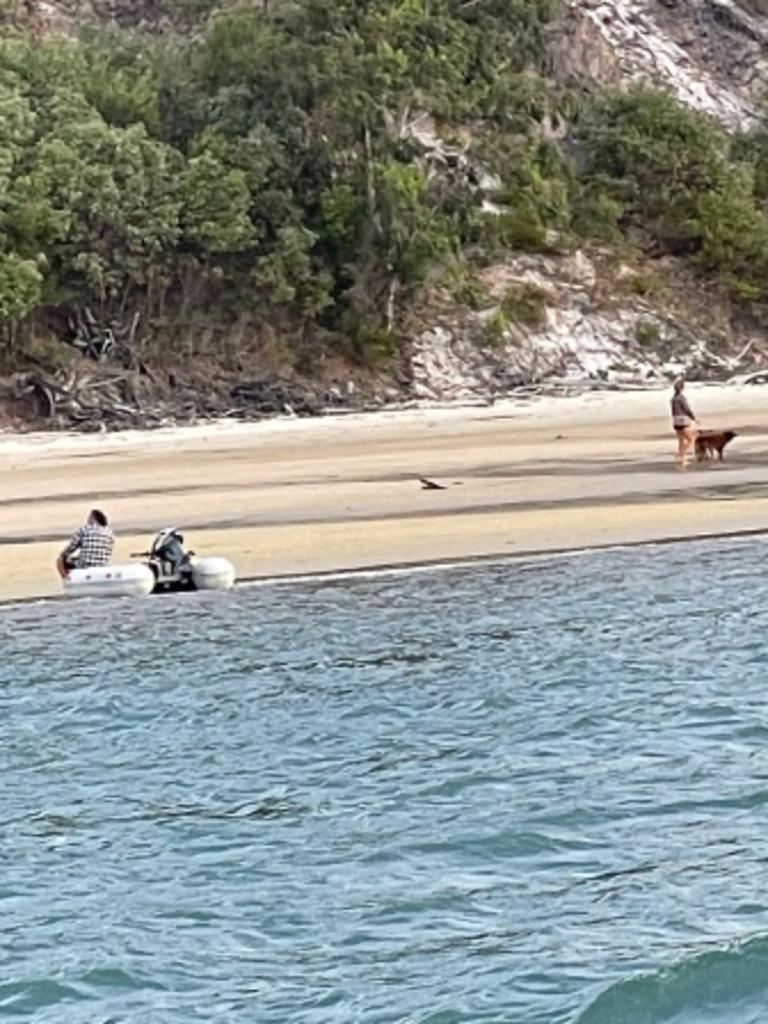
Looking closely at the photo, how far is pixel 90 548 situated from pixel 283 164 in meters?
33.8

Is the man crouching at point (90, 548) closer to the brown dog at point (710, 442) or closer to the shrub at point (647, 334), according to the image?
the brown dog at point (710, 442)

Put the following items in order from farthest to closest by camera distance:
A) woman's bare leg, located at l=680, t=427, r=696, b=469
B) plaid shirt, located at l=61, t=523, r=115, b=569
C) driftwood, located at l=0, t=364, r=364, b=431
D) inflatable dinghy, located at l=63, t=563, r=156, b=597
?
driftwood, located at l=0, t=364, r=364, b=431, woman's bare leg, located at l=680, t=427, r=696, b=469, plaid shirt, located at l=61, t=523, r=115, b=569, inflatable dinghy, located at l=63, t=563, r=156, b=597

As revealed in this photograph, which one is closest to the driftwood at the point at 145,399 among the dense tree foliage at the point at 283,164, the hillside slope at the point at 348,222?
the hillside slope at the point at 348,222

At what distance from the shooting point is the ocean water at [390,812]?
364 inches

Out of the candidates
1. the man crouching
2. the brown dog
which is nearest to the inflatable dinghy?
the man crouching

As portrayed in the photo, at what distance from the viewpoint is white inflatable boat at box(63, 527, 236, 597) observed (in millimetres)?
21453

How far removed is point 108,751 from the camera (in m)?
14.6

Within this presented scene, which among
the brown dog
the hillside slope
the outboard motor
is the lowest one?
the brown dog

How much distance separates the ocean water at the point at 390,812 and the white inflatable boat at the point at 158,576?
705 mm

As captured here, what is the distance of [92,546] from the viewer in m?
21.7

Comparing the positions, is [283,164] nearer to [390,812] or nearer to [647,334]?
[647,334]

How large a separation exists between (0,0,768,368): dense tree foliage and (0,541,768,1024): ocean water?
31.9m

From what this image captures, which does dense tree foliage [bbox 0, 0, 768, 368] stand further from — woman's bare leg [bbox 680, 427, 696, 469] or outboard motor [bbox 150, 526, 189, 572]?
outboard motor [bbox 150, 526, 189, 572]

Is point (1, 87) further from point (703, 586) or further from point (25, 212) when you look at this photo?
point (703, 586)
